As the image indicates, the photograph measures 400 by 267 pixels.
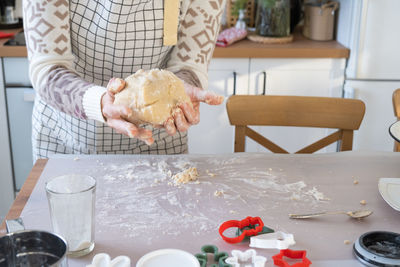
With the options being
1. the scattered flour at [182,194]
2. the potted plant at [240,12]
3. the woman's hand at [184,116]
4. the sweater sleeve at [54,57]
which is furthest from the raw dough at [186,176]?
the potted plant at [240,12]

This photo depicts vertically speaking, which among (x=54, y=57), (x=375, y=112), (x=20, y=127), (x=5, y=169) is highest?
(x=54, y=57)

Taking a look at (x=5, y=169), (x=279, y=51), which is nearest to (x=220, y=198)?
(x=279, y=51)

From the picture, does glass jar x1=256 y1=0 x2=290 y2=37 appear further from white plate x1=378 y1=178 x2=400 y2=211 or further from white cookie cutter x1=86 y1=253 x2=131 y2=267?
white cookie cutter x1=86 y1=253 x2=131 y2=267

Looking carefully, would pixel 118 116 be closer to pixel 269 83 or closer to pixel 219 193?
pixel 219 193

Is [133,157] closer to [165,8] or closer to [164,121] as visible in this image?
[164,121]

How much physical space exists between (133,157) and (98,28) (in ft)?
1.07

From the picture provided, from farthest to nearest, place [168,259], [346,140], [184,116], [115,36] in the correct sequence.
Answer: [346,140] < [115,36] < [184,116] < [168,259]

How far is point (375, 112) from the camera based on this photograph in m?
2.26

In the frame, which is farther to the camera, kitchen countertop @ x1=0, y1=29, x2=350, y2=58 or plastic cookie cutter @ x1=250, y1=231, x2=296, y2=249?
kitchen countertop @ x1=0, y1=29, x2=350, y2=58

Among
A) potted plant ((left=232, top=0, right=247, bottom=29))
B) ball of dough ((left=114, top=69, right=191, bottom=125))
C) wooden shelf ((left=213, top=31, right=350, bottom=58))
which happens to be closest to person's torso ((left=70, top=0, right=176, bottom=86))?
ball of dough ((left=114, top=69, right=191, bottom=125))

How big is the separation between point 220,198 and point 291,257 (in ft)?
0.81

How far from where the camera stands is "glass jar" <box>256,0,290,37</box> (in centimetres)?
229

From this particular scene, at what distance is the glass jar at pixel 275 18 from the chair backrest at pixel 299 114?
846 mm

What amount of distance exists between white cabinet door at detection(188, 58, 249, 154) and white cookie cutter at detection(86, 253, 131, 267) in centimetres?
149
